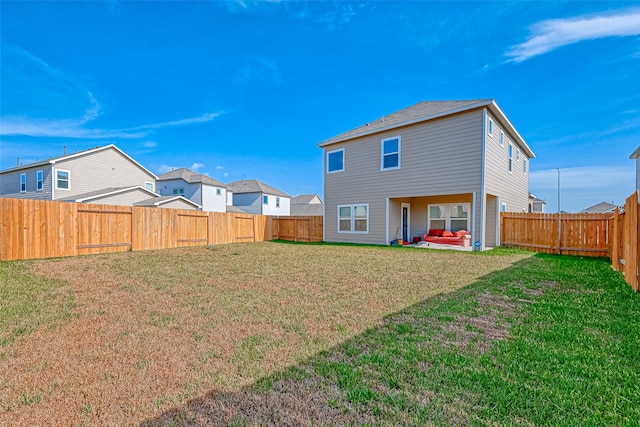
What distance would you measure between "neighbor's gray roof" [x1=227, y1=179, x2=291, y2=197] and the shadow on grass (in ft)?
101

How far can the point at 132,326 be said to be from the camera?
11.1 ft

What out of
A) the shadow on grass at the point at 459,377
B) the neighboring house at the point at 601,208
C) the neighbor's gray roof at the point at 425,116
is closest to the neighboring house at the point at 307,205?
the neighbor's gray roof at the point at 425,116

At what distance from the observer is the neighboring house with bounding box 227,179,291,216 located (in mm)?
32844

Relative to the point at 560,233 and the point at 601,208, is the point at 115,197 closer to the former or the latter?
the point at 560,233

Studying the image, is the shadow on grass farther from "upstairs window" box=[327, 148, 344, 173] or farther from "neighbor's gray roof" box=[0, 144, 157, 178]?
"neighbor's gray roof" box=[0, 144, 157, 178]

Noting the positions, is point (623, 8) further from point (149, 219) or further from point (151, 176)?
point (151, 176)

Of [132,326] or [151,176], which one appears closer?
[132,326]

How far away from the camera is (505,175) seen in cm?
1299

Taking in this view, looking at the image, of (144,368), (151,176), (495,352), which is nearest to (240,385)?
(144,368)

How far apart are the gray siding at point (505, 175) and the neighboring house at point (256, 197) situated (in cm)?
2454

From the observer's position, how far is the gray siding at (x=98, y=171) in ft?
62.9

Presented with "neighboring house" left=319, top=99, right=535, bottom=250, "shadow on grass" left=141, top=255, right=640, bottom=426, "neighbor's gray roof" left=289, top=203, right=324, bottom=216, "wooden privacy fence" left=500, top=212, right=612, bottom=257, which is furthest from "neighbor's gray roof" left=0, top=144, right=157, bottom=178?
"wooden privacy fence" left=500, top=212, right=612, bottom=257

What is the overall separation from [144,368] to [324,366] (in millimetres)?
1516

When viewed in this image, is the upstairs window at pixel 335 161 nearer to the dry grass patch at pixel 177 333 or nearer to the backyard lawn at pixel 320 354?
the dry grass patch at pixel 177 333
